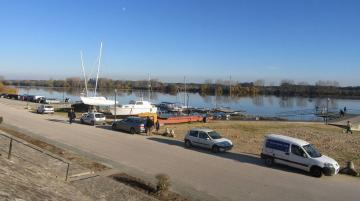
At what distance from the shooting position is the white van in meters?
19.8

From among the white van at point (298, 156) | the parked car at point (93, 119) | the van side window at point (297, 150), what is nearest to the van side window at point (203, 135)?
the white van at point (298, 156)

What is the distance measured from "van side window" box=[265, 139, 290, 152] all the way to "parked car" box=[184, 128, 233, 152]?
403 centimetres

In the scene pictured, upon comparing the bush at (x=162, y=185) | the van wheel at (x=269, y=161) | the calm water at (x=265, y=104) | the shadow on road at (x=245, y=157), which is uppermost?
the bush at (x=162, y=185)

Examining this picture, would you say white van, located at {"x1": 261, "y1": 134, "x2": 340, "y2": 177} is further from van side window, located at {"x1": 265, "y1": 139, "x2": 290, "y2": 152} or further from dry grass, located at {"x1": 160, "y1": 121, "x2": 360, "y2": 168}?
dry grass, located at {"x1": 160, "y1": 121, "x2": 360, "y2": 168}

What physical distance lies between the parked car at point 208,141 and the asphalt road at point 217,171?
2.20 ft

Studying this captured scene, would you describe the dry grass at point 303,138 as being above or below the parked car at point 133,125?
below

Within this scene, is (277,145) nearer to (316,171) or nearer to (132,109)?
(316,171)

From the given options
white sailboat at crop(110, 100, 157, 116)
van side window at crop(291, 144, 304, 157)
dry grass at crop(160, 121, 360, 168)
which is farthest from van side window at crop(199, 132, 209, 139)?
white sailboat at crop(110, 100, 157, 116)

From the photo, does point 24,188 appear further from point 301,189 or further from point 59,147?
point 59,147

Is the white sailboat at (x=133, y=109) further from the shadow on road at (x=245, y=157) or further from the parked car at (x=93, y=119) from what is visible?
the shadow on road at (x=245, y=157)

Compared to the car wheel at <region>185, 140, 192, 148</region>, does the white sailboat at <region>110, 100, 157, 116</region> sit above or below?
above

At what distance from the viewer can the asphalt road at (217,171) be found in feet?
53.9

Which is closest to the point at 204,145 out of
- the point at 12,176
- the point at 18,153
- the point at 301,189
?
the point at 301,189

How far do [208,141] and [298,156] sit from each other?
7.04 m
